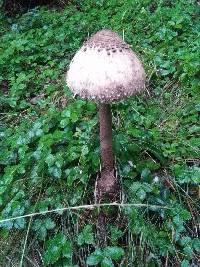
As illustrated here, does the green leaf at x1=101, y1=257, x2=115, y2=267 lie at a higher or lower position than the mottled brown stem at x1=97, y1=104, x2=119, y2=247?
lower

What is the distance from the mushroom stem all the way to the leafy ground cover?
0.46ft

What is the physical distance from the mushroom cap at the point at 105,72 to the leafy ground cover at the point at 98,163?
0.89m

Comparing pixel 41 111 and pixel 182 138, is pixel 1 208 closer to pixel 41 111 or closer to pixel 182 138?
pixel 41 111

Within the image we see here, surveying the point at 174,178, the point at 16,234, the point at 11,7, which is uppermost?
the point at 11,7

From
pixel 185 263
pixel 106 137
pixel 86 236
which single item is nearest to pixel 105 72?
pixel 106 137

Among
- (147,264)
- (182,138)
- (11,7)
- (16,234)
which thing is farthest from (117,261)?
(11,7)

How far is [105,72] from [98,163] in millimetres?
962

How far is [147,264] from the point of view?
2.58 m

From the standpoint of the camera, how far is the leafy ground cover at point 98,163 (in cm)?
268

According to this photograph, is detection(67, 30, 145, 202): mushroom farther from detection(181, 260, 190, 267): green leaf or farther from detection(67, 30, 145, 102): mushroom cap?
detection(181, 260, 190, 267): green leaf

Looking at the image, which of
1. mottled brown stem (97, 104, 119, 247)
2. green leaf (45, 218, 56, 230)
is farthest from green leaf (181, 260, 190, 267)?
green leaf (45, 218, 56, 230)

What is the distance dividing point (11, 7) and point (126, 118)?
3.81 metres

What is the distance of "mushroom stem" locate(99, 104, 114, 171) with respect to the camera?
2.56 m

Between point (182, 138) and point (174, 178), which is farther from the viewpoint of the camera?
point (182, 138)
